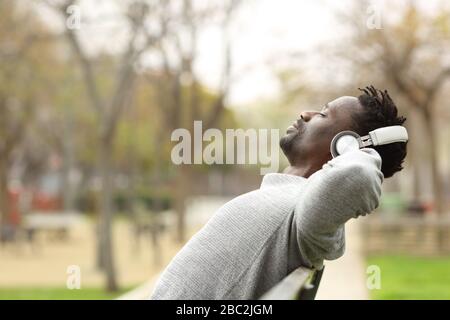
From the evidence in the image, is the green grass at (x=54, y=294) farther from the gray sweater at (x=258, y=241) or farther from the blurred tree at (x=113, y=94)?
the gray sweater at (x=258, y=241)

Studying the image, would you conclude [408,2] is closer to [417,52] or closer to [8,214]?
[417,52]

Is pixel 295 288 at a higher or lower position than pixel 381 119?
lower

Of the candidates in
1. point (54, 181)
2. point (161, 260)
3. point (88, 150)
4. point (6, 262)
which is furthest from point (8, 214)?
point (54, 181)

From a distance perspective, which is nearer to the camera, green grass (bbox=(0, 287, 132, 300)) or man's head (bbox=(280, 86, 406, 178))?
man's head (bbox=(280, 86, 406, 178))

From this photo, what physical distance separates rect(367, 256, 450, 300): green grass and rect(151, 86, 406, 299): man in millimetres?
7868

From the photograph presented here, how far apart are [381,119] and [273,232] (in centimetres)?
60

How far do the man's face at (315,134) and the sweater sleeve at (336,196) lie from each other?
33 centimetres

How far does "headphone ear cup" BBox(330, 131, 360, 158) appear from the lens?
8.06 feet

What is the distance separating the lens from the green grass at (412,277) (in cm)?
1078

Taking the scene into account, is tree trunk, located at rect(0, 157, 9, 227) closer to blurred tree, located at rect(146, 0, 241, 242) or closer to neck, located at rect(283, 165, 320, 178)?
blurred tree, located at rect(146, 0, 241, 242)

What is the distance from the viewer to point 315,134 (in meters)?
2.64

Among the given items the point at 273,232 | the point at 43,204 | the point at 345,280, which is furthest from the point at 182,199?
the point at 273,232

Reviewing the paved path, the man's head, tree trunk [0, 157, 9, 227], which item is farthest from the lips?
tree trunk [0, 157, 9, 227]

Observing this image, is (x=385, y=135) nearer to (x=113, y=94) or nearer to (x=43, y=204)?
(x=113, y=94)
